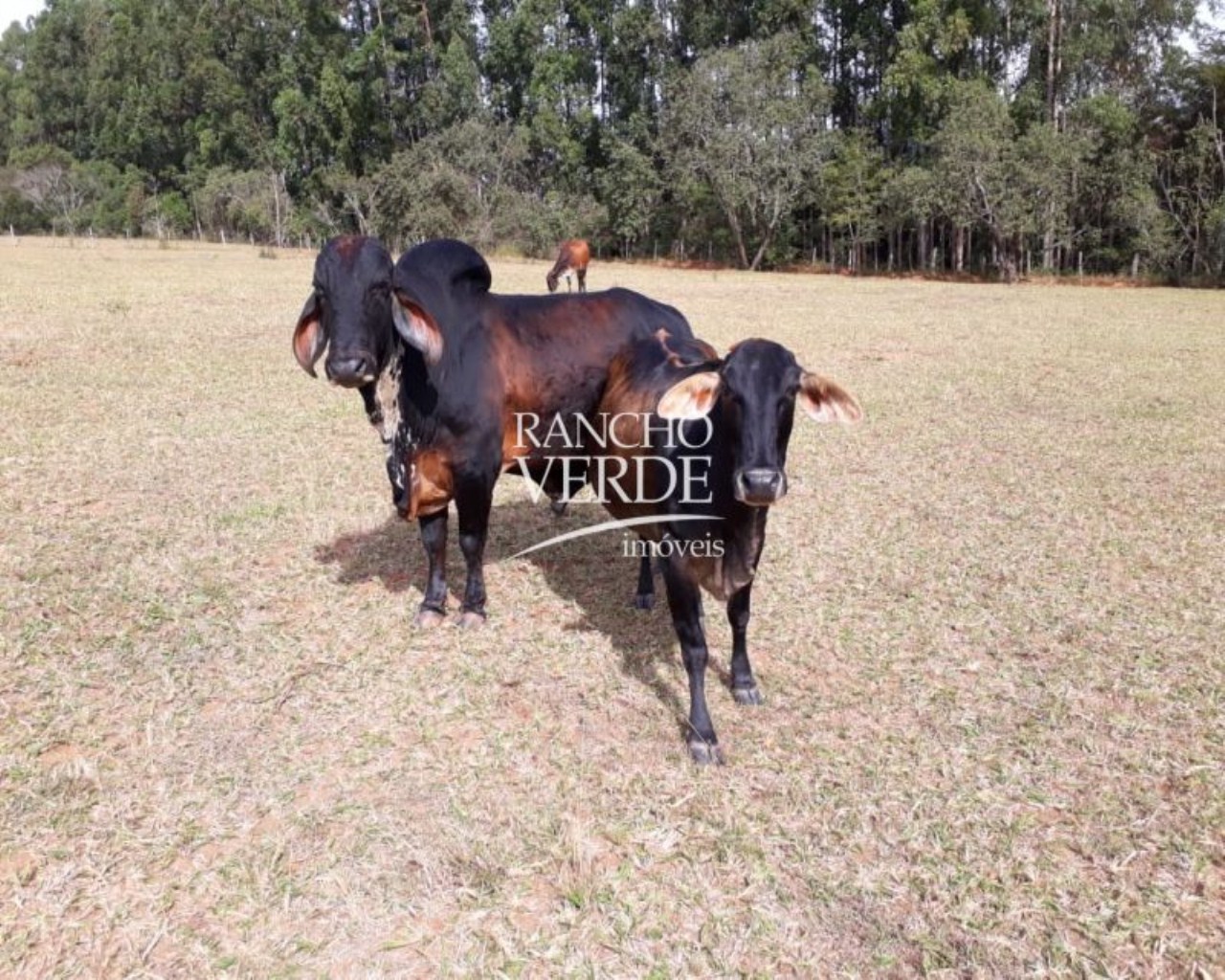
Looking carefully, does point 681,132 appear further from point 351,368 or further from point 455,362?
point 351,368

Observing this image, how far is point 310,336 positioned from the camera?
379cm

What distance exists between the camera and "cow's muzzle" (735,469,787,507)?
9.07 feet

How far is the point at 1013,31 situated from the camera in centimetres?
3441

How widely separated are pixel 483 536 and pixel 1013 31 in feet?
127

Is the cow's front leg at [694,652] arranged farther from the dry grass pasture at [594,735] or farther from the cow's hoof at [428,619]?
the cow's hoof at [428,619]

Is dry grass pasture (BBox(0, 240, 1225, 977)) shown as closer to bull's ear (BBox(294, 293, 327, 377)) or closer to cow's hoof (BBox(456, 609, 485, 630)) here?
cow's hoof (BBox(456, 609, 485, 630))

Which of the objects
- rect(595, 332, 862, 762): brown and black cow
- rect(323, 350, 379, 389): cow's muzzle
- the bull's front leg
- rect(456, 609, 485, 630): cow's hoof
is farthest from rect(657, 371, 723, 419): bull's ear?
rect(456, 609, 485, 630): cow's hoof

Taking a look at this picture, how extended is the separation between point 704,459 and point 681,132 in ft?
121

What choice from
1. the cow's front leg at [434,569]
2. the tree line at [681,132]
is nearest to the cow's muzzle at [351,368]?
the cow's front leg at [434,569]

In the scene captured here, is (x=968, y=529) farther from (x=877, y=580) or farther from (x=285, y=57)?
(x=285, y=57)

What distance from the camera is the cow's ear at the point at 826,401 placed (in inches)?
117

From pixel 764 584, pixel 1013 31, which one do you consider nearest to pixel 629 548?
pixel 764 584

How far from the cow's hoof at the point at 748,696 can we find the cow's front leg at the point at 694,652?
14.0 inches

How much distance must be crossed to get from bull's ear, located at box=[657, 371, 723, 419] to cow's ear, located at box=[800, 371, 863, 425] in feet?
0.97
